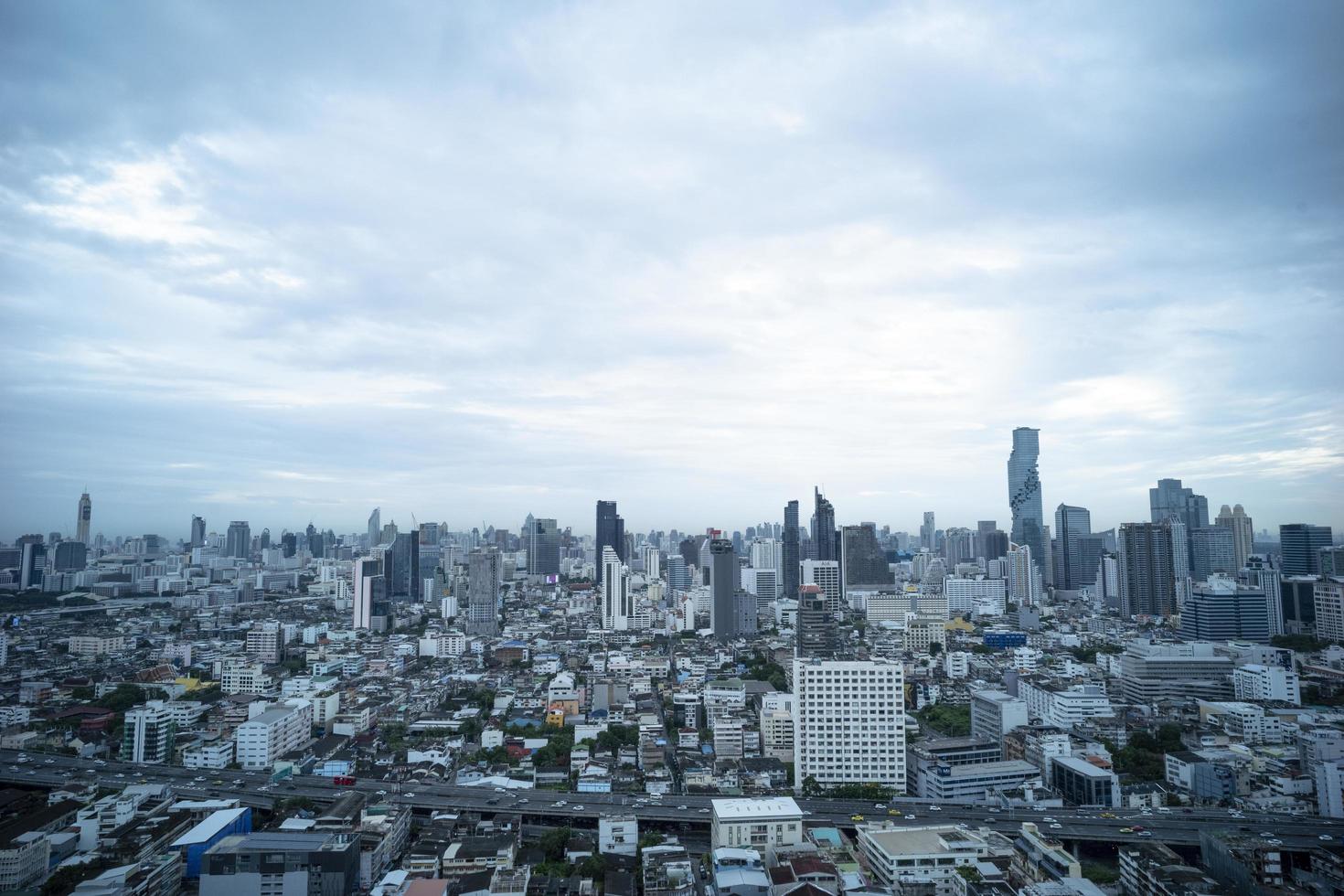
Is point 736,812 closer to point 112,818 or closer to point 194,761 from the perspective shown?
point 112,818

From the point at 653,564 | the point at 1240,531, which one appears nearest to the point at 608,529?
the point at 653,564

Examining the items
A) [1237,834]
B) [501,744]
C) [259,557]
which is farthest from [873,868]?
[259,557]

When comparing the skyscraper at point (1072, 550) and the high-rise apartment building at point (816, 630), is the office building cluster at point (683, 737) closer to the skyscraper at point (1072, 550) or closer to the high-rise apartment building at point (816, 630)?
the high-rise apartment building at point (816, 630)

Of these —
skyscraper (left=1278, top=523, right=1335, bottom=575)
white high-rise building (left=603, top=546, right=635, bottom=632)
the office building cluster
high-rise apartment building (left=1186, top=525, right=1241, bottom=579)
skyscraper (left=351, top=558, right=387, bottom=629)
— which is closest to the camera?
the office building cluster

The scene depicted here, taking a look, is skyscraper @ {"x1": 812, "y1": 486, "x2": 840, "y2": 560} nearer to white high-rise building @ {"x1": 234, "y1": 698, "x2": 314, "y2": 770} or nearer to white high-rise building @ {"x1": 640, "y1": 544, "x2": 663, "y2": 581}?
white high-rise building @ {"x1": 640, "y1": 544, "x2": 663, "y2": 581}

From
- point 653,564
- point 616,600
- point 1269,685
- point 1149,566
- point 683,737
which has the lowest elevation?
point 683,737

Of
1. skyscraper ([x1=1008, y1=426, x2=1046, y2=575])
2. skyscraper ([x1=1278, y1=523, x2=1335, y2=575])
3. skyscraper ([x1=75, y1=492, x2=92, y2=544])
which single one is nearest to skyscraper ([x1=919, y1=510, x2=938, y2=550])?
skyscraper ([x1=1008, y1=426, x2=1046, y2=575])

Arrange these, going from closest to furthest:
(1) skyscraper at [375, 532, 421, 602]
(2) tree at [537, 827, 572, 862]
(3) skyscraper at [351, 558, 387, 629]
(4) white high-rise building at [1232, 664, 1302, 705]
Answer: (2) tree at [537, 827, 572, 862] → (4) white high-rise building at [1232, 664, 1302, 705] → (3) skyscraper at [351, 558, 387, 629] → (1) skyscraper at [375, 532, 421, 602]

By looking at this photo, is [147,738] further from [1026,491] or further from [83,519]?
[1026,491]
